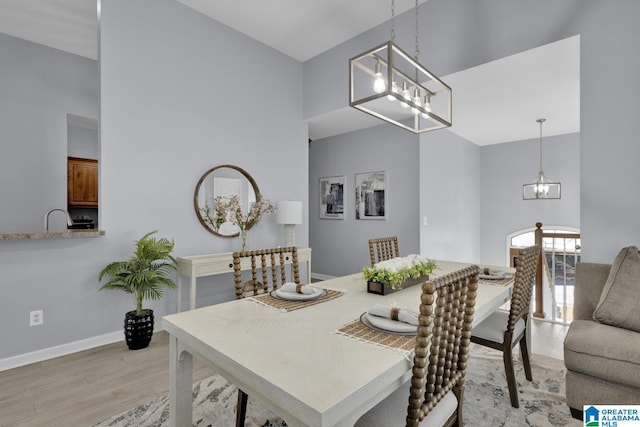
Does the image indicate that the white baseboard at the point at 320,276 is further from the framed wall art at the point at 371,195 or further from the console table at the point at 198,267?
the console table at the point at 198,267

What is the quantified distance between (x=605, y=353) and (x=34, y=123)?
498 centimetres

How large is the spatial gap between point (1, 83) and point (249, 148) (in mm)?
2425

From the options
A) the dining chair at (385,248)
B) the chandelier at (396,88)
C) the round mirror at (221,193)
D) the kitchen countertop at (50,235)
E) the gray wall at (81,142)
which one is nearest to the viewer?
the chandelier at (396,88)

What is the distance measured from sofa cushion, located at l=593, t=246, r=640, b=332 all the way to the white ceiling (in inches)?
66.7

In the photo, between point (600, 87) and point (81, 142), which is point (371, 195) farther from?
point (81, 142)

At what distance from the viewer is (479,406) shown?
191cm

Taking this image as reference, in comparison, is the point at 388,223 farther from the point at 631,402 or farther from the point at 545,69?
the point at 631,402

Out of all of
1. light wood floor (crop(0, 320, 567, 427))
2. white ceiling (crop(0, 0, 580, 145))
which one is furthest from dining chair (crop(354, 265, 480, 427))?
white ceiling (crop(0, 0, 580, 145))

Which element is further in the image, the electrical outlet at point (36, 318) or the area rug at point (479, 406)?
the electrical outlet at point (36, 318)

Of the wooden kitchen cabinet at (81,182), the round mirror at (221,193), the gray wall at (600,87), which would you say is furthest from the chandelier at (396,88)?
the wooden kitchen cabinet at (81,182)

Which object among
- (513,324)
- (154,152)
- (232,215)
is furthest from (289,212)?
(513,324)

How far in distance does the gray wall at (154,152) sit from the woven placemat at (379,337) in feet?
8.19

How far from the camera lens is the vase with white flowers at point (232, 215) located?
11.3ft

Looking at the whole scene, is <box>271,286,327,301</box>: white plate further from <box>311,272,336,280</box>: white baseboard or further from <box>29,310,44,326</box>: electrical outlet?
<box>311,272,336,280</box>: white baseboard
